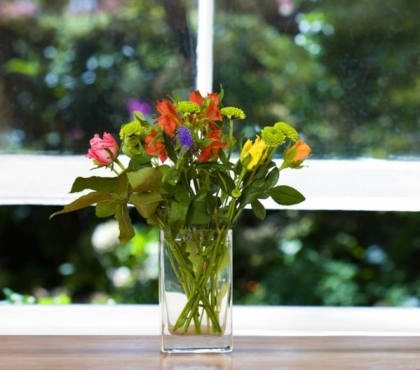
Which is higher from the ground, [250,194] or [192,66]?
[192,66]

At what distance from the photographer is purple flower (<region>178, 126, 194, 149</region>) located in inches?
51.3

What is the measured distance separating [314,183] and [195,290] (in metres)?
0.49

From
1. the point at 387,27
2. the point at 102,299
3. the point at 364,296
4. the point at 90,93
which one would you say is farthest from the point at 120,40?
the point at 364,296

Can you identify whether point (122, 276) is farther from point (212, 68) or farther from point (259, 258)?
point (212, 68)

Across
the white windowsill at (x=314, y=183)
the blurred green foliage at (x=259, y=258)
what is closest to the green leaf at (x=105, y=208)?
the white windowsill at (x=314, y=183)

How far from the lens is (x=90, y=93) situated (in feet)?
6.71

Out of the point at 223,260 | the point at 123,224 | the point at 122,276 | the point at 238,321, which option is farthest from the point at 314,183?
the point at 122,276

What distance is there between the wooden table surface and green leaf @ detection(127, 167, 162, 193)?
0.29 meters

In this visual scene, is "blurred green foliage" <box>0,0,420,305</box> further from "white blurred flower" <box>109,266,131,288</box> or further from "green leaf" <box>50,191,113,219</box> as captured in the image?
"white blurred flower" <box>109,266,131,288</box>

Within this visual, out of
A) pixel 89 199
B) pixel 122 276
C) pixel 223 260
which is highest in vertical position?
pixel 89 199

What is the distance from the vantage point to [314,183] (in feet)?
5.76

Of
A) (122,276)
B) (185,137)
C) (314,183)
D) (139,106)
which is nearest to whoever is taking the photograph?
(185,137)

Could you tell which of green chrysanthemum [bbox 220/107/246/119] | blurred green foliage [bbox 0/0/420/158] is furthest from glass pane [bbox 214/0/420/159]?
green chrysanthemum [bbox 220/107/246/119]

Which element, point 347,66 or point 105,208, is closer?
point 105,208
